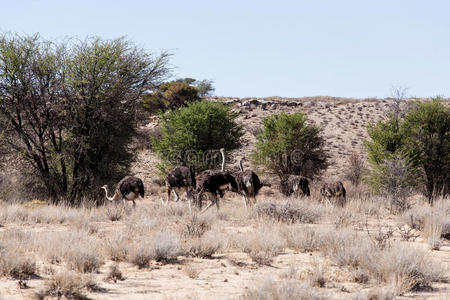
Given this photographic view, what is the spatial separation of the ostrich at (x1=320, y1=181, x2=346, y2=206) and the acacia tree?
830 cm

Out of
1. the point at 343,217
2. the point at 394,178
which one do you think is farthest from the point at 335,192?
the point at 394,178

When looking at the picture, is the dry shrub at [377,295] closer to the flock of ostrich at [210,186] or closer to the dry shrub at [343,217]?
the dry shrub at [343,217]

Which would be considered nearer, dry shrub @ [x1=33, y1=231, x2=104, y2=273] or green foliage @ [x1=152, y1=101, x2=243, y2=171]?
dry shrub @ [x1=33, y1=231, x2=104, y2=273]

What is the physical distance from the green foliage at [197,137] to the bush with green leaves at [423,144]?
667cm

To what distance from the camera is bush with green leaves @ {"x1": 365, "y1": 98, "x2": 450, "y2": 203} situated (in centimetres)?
2272

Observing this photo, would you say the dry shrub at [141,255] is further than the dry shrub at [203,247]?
No

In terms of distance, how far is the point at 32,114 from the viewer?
19.6 metres

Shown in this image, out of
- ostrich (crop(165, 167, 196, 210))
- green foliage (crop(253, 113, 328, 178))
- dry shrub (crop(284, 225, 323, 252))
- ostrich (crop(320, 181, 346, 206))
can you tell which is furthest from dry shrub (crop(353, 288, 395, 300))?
green foliage (crop(253, 113, 328, 178))

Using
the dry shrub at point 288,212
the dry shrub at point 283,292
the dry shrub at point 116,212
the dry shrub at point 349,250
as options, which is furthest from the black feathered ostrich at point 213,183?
the dry shrub at point 283,292

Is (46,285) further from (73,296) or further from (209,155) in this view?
(209,155)

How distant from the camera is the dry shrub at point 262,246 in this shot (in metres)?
8.96

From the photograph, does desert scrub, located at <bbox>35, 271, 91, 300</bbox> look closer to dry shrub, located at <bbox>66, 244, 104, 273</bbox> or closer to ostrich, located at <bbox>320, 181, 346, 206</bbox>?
dry shrub, located at <bbox>66, 244, 104, 273</bbox>

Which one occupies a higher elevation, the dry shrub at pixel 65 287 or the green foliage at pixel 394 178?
the green foliage at pixel 394 178

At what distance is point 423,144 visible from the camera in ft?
75.5
